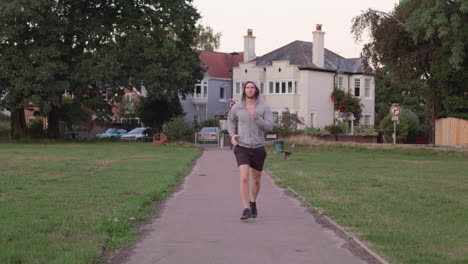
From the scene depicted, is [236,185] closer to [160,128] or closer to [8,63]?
[8,63]

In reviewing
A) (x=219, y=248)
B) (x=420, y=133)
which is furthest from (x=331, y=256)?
(x=420, y=133)

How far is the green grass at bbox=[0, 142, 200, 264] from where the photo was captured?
684cm

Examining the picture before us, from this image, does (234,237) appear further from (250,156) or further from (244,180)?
(250,156)

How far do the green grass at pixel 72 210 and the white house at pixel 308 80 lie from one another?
1524 inches

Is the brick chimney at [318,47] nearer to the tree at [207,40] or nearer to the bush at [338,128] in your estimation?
the bush at [338,128]

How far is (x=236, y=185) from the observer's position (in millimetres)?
15305

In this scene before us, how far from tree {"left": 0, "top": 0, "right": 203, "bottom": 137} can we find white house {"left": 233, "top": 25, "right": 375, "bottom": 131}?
49.7 ft

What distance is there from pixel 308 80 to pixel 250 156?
4746 centimetres

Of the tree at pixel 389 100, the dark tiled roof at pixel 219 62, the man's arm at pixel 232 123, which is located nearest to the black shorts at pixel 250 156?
the man's arm at pixel 232 123

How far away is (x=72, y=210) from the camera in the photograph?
32.8ft

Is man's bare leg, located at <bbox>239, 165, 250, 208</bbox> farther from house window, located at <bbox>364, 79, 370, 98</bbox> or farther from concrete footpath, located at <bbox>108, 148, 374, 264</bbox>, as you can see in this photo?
house window, located at <bbox>364, 79, 370, 98</bbox>

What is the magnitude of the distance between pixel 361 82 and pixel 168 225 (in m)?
54.0

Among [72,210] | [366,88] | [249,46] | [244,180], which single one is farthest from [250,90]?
[249,46]

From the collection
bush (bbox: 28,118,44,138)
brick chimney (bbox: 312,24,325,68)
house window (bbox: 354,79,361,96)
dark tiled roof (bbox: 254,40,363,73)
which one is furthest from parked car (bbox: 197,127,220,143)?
house window (bbox: 354,79,361,96)
